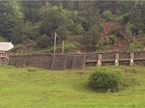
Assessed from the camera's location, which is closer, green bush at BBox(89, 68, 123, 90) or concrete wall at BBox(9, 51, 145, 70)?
green bush at BBox(89, 68, 123, 90)

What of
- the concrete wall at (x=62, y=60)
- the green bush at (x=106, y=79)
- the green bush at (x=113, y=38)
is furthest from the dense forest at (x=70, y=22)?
the green bush at (x=106, y=79)

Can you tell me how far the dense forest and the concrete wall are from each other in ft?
22.2

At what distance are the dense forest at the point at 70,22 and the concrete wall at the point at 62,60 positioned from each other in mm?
6762

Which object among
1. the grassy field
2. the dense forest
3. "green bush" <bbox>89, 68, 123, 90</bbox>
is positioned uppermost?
the dense forest

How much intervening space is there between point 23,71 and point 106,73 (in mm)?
17122

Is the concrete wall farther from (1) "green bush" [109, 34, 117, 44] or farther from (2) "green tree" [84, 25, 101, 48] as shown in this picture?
(1) "green bush" [109, 34, 117, 44]

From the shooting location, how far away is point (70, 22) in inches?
2292

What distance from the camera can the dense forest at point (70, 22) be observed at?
49.3 metres

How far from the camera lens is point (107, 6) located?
6638 cm

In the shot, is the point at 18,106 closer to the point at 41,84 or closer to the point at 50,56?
the point at 41,84

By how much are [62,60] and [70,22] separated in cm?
2074

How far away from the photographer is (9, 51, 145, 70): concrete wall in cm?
3722

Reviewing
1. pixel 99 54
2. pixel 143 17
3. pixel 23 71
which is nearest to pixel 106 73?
pixel 99 54

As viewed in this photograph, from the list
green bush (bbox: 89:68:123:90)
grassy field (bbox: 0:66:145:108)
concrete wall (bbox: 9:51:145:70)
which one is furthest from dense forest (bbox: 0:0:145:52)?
green bush (bbox: 89:68:123:90)
